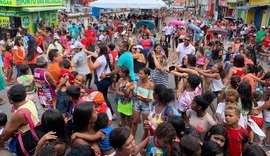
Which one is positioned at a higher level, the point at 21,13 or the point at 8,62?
the point at 21,13

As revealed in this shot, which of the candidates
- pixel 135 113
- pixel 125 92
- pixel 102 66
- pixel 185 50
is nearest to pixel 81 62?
pixel 102 66

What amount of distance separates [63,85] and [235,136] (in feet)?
9.28

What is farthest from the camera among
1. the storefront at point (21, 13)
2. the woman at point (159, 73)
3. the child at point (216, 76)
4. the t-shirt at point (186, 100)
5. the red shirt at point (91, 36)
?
the storefront at point (21, 13)

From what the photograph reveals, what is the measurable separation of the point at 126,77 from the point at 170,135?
2189 mm

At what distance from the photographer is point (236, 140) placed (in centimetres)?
308

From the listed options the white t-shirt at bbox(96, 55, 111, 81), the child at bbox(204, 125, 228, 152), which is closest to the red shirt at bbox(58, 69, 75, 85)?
the white t-shirt at bbox(96, 55, 111, 81)

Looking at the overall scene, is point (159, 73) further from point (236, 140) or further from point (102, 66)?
point (236, 140)

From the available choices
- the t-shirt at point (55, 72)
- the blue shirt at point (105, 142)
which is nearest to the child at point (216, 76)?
the t-shirt at point (55, 72)

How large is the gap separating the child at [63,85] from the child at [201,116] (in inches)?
79.9

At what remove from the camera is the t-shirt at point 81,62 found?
21.4ft

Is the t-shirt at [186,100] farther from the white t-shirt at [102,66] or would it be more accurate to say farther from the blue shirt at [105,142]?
the white t-shirt at [102,66]

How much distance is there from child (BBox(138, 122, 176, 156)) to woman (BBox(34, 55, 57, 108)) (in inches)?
94.9

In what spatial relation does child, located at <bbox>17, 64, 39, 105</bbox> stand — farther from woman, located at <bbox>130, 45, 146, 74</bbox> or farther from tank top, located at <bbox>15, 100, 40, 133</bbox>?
woman, located at <bbox>130, 45, 146, 74</bbox>

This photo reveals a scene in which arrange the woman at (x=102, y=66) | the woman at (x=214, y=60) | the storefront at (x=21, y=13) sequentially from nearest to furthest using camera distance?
the woman at (x=102, y=66)
the woman at (x=214, y=60)
the storefront at (x=21, y=13)
